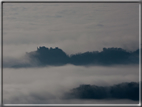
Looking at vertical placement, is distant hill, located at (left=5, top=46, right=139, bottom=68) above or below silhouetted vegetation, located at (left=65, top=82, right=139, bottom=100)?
above

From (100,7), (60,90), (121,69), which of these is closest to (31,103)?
(60,90)

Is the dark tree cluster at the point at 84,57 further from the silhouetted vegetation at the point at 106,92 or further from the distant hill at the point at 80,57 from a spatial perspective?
the silhouetted vegetation at the point at 106,92

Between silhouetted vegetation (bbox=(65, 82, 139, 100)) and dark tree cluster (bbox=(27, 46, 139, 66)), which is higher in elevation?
dark tree cluster (bbox=(27, 46, 139, 66))

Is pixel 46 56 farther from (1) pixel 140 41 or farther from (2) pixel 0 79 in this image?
(1) pixel 140 41

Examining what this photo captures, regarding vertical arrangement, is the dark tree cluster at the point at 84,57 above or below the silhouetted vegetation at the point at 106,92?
above

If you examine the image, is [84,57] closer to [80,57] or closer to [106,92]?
[80,57]

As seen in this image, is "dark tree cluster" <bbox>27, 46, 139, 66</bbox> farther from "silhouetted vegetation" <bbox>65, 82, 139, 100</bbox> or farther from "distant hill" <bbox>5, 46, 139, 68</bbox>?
"silhouetted vegetation" <bbox>65, 82, 139, 100</bbox>

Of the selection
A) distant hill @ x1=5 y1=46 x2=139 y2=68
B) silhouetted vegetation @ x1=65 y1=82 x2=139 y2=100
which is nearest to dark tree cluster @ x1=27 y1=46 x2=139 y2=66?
distant hill @ x1=5 y1=46 x2=139 y2=68

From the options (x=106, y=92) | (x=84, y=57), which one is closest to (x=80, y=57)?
(x=84, y=57)

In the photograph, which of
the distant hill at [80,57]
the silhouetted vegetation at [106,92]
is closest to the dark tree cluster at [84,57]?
the distant hill at [80,57]

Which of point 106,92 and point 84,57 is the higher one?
point 84,57

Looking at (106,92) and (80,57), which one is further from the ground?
(80,57)
